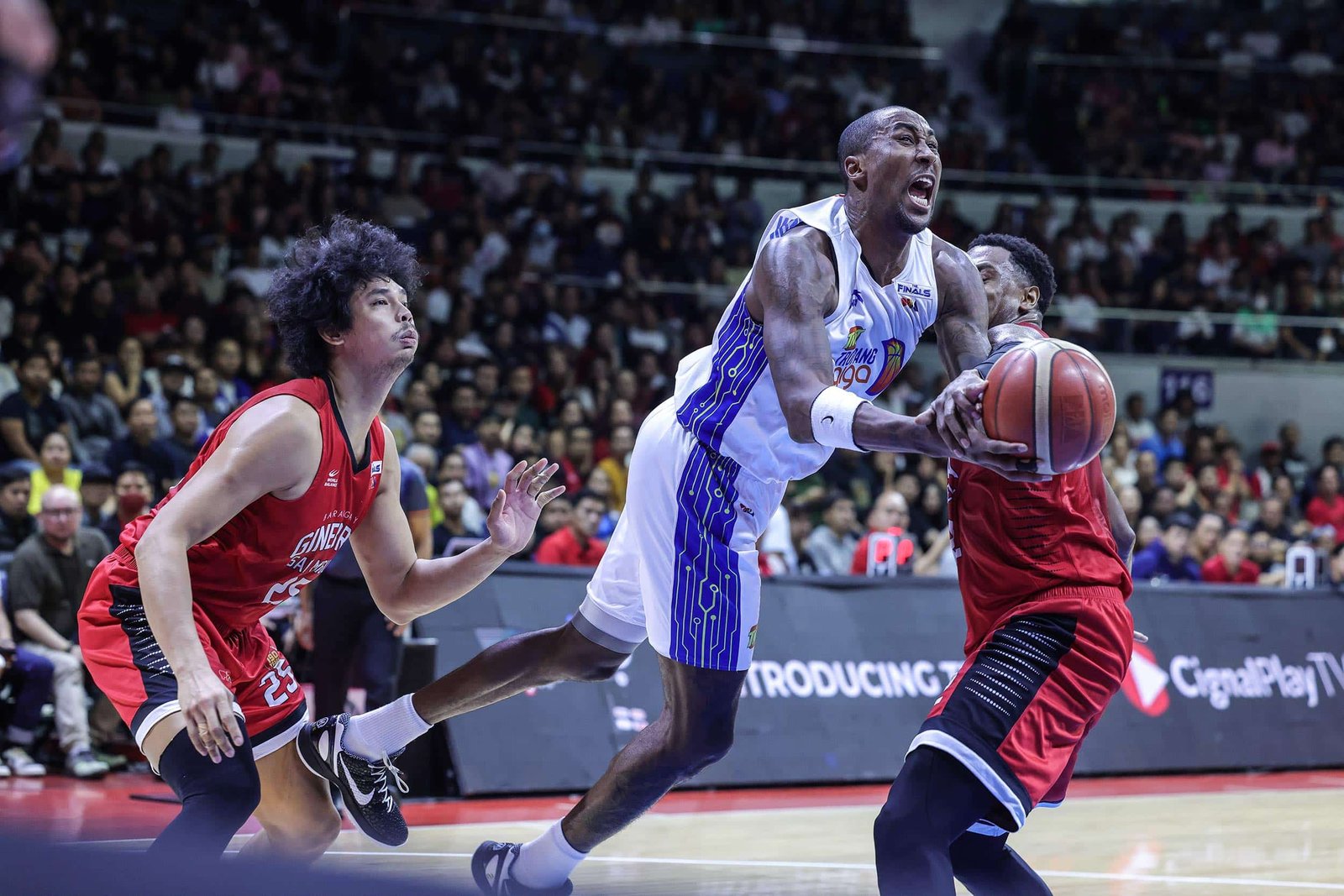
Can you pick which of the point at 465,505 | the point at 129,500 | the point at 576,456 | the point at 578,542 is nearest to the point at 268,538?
the point at 129,500

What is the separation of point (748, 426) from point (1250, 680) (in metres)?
7.01

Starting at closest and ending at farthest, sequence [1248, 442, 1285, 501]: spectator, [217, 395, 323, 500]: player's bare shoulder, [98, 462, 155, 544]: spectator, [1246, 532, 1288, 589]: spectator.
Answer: [217, 395, 323, 500]: player's bare shoulder, [98, 462, 155, 544]: spectator, [1246, 532, 1288, 589]: spectator, [1248, 442, 1285, 501]: spectator

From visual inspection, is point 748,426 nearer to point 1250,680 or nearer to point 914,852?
point 914,852

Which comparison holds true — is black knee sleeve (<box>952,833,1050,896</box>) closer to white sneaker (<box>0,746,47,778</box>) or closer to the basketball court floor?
the basketball court floor

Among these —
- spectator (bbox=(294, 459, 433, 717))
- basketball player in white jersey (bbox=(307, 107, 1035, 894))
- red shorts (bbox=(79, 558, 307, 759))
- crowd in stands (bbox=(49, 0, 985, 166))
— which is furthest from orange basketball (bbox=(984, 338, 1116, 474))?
crowd in stands (bbox=(49, 0, 985, 166))

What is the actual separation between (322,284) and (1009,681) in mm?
2058

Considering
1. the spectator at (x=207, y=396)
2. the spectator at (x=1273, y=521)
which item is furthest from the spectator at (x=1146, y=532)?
the spectator at (x=207, y=396)

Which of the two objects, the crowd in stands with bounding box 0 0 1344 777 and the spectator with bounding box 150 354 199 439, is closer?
the crowd in stands with bounding box 0 0 1344 777

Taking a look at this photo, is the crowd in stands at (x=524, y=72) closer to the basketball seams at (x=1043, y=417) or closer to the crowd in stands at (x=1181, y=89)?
the crowd in stands at (x=1181, y=89)

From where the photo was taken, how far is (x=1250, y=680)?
32.7 feet

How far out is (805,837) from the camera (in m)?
6.91

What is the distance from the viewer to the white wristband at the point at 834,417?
3413mm

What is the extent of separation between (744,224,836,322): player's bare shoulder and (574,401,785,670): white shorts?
51 cm

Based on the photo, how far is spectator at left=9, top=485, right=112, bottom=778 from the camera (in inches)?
313
